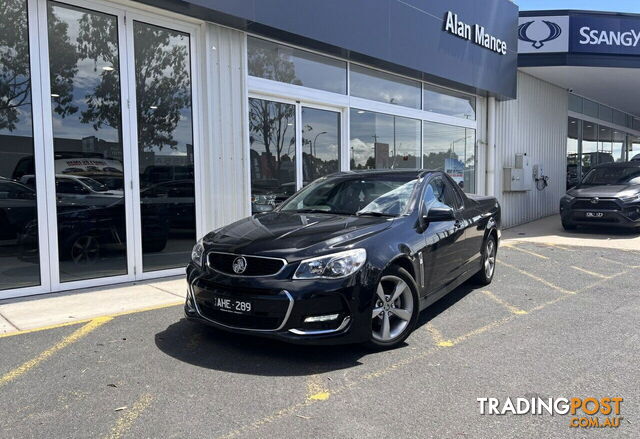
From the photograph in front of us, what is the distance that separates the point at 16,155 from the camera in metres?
5.92

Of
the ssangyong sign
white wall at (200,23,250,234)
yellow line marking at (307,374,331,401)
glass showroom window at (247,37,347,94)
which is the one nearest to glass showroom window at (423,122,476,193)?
glass showroom window at (247,37,347,94)

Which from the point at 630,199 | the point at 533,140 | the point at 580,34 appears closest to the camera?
the point at 630,199

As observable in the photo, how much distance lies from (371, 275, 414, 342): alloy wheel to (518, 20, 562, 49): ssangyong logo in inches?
490

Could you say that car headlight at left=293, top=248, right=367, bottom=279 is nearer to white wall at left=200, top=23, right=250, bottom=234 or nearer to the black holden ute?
the black holden ute

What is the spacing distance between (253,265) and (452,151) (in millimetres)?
10228

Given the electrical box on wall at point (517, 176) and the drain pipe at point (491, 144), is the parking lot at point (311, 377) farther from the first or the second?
the electrical box on wall at point (517, 176)

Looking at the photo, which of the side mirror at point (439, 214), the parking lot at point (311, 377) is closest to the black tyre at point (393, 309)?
the parking lot at point (311, 377)

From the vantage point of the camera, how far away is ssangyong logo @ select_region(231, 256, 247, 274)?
3979 mm

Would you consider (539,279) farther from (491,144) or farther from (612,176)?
(612,176)

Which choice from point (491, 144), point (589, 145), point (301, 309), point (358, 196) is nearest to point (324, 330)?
point (301, 309)

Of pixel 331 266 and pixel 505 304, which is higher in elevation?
pixel 331 266

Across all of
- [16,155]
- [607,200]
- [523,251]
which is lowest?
[523,251]

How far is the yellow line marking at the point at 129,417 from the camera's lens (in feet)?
9.63

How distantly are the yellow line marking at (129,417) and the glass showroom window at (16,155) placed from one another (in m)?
3.62
